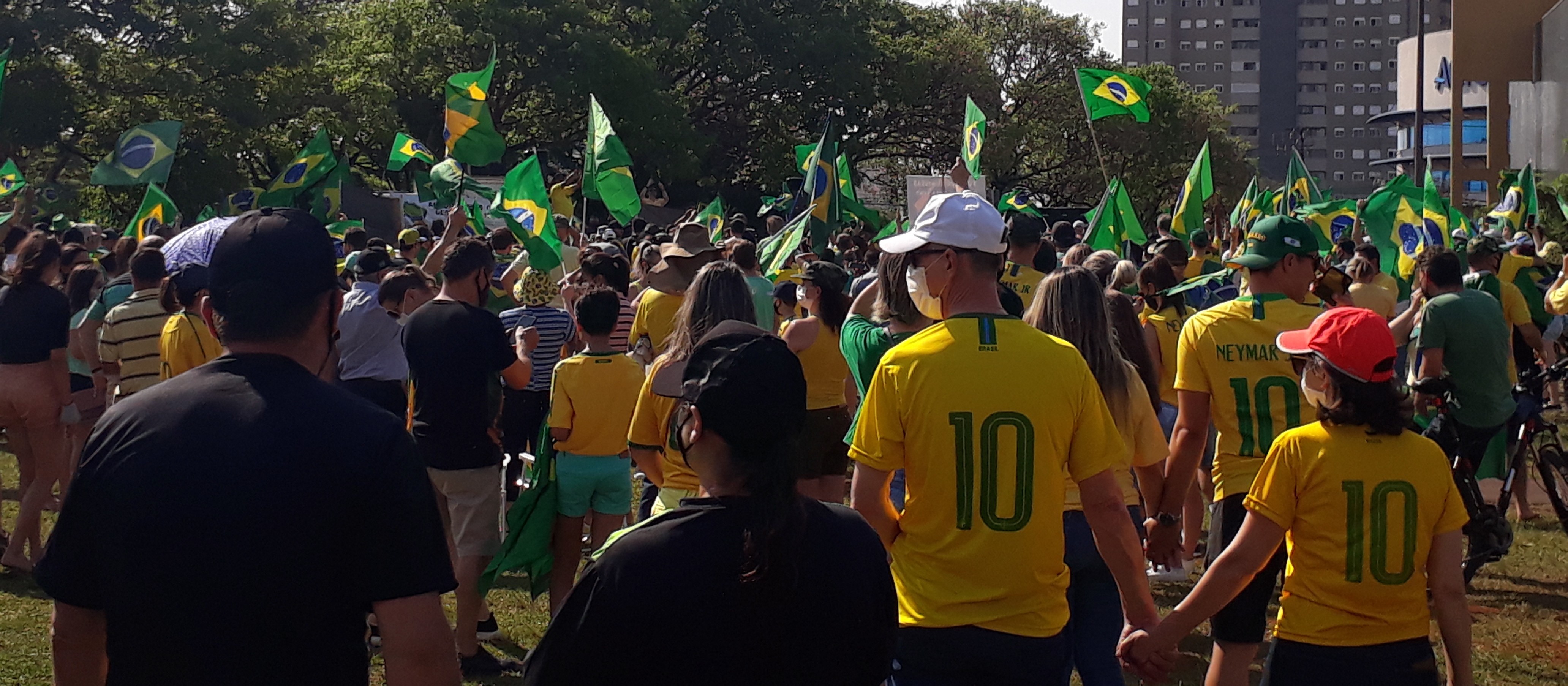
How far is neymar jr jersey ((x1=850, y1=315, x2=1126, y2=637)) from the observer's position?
364 cm

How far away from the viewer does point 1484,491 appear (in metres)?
9.34

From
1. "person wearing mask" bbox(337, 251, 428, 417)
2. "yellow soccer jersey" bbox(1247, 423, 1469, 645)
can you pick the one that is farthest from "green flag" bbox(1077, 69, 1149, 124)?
"yellow soccer jersey" bbox(1247, 423, 1469, 645)

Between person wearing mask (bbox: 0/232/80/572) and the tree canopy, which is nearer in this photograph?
person wearing mask (bbox: 0/232/80/572)

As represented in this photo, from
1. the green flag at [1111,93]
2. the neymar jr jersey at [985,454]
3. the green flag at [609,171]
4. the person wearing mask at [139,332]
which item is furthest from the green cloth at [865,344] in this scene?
the green flag at [1111,93]

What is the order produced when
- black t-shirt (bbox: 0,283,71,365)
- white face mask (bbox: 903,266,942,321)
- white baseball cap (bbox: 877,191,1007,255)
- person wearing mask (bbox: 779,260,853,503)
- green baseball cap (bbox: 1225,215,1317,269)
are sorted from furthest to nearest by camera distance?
black t-shirt (bbox: 0,283,71,365)
person wearing mask (bbox: 779,260,853,503)
green baseball cap (bbox: 1225,215,1317,269)
white face mask (bbox: 903,266,942,321)
white baseball cap (bbox: 877,191,1007,255)

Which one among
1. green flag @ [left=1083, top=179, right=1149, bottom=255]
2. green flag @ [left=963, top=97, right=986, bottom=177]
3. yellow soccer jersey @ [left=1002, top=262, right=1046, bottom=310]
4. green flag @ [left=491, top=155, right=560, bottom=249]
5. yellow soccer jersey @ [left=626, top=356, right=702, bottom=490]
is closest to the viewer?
yellow soccer jersey @ [left=626, top=356, right=702, bottom=490]

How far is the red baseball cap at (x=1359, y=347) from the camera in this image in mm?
3814

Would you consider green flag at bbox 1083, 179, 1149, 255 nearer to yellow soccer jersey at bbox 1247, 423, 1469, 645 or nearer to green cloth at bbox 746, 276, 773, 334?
green cloth at bbox 746, 276, 773, 334

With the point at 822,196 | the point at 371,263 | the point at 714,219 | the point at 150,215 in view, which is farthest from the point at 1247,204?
the point at 150,215

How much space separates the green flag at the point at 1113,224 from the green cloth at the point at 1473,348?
19.3ft

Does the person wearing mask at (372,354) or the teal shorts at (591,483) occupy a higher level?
the person wearing mask at (372,354)

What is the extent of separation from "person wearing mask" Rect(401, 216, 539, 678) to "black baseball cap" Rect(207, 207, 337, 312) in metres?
3.74

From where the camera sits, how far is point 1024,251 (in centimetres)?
737

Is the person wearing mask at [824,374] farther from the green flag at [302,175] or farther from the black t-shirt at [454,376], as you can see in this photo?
the green flag at [302,175]
